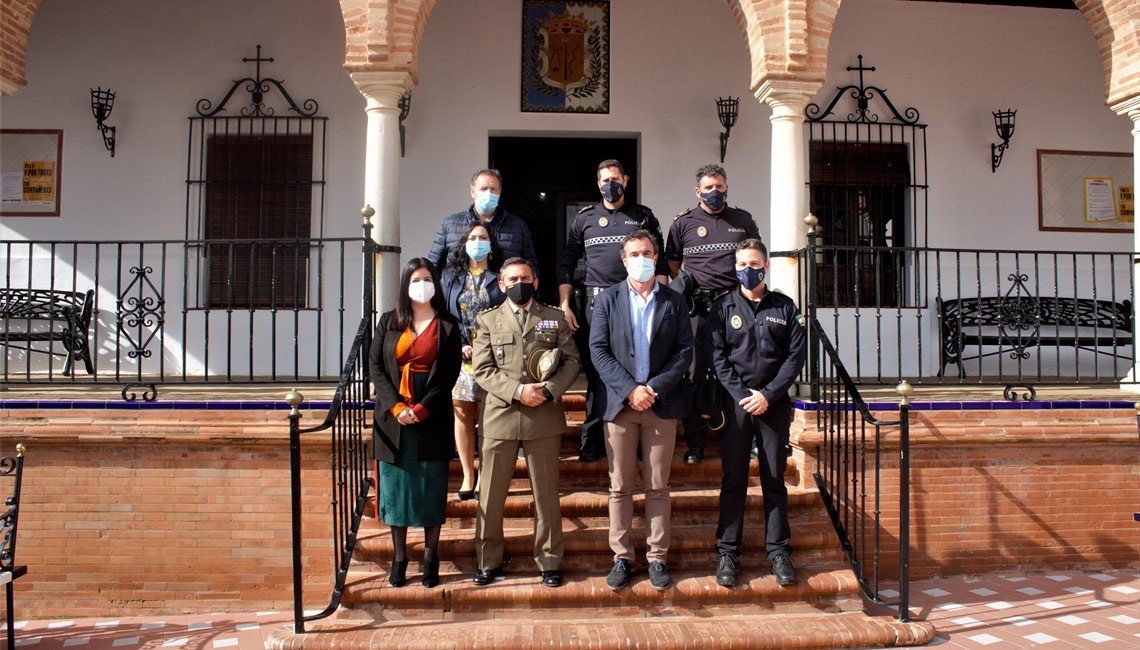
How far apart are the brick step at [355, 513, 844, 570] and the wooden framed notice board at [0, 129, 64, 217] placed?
5.42 metres

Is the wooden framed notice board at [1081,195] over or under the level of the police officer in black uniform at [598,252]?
over

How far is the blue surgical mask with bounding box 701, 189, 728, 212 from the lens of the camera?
5.21 m

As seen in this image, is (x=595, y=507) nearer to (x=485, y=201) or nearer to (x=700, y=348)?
(x=700, y=348)

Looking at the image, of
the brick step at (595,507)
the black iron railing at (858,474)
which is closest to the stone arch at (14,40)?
the brick step at (595,507)

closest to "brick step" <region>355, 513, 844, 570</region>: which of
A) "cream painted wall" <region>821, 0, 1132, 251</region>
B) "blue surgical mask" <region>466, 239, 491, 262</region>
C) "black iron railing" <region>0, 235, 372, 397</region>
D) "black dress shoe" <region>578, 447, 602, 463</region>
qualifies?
"black dress shoe" <region>578, 447, 602, 463</region>

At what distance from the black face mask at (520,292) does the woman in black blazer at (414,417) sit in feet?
1.29

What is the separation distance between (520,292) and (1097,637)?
11.6ft

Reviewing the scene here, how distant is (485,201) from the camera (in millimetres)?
5133

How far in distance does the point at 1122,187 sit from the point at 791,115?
469cm

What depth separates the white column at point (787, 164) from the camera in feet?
19.9

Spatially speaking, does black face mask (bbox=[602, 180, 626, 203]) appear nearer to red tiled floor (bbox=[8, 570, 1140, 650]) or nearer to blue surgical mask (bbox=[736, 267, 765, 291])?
blue surgical mask (bbox=[736, 267, 765, 291])

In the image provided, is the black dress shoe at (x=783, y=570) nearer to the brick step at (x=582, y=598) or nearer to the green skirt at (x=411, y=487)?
the brick step at (x=582, y=598)

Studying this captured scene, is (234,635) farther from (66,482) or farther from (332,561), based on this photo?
(66,482)

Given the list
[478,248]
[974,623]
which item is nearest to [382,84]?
[478,248]
